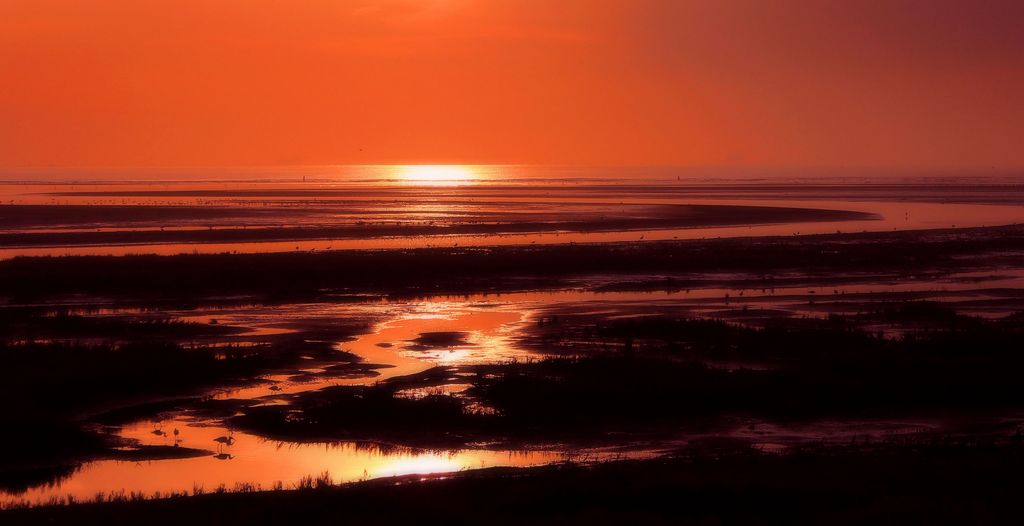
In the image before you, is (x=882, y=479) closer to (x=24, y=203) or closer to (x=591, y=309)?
(x=591, y=309)

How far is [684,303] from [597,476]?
1948cm

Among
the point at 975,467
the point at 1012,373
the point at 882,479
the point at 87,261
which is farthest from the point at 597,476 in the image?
the point at 87,261

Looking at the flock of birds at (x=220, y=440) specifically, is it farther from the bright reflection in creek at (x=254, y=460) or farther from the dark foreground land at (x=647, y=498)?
the dark foreground land at (x=647, y=498)

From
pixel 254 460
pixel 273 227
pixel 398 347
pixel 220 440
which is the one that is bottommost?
pixel 254 460

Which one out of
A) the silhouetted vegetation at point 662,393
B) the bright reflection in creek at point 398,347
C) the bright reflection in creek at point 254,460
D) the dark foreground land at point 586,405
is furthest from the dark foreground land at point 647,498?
the silhouetted vegetation at point 662,393

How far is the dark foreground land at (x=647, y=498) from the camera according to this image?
1262 cm

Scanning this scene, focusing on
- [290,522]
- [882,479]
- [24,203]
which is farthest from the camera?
[24,203]

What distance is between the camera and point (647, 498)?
13.5 m

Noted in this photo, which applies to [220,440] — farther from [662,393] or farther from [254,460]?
[662,393]

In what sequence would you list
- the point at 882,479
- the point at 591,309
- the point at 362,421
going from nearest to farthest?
the point at 882,479 → the point at 362,421 → the point at 591,309

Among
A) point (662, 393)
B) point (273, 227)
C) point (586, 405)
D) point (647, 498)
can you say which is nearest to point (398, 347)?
point (586, 405)

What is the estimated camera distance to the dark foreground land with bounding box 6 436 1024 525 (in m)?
12.6

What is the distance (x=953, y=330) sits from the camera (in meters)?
26.7

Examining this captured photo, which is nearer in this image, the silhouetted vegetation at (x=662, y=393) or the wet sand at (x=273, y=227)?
the silhouetted vegetation at (x=662, y=393)
